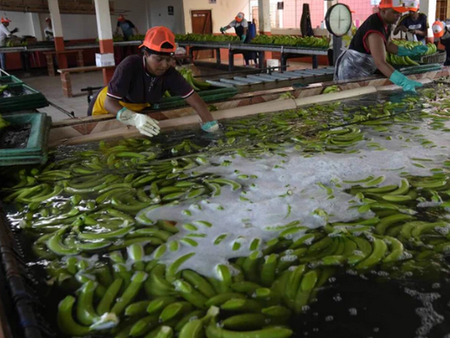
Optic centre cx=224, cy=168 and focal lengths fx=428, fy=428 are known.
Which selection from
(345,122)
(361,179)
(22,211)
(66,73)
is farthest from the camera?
(66,73)

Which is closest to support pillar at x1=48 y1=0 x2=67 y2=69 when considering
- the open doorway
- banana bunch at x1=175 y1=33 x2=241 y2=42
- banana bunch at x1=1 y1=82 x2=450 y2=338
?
banana bunch at x1=175 y1=33 x2=241 y2=42

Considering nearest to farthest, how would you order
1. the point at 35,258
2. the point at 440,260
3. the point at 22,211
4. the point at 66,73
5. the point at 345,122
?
the point at 440,260
the point at 35,258
the point at 22,211
the point at 345,122
the point at 66,73

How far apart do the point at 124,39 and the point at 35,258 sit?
691 inches

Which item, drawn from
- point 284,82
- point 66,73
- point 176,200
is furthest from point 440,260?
point 66,73

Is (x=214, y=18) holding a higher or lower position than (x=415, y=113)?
higher

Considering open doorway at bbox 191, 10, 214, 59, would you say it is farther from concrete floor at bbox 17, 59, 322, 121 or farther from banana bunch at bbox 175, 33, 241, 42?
banana bunch at bbox 175, 33, 241, 42

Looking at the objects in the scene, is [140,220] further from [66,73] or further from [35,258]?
[66,73]

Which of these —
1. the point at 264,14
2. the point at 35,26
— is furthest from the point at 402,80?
the point at 35,26

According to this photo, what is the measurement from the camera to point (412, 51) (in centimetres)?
663

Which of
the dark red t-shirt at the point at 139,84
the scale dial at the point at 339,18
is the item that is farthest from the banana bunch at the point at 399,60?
the dark red t-shirt at the point at 139,84

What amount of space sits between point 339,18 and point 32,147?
4893 millimetres

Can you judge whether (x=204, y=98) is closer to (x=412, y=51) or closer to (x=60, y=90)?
(x=412, y=51)

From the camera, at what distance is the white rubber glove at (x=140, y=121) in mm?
3672

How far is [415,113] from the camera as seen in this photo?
455cm
